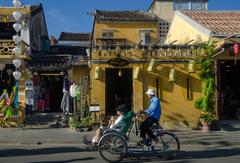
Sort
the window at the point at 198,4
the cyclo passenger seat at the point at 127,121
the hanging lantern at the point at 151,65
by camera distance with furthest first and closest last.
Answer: the window at the point at 198,4, the hanging lantern at the point at 151,65, the cyclo passenger seat at the point at 127,121

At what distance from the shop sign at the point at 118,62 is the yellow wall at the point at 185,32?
3812 mm

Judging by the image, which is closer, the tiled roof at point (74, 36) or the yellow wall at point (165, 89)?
the yellow wall at point (165, 89)

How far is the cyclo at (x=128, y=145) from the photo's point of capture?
10.7 m

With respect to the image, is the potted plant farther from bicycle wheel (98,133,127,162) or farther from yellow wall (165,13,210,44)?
bicycle wheel (98,133,127,162)

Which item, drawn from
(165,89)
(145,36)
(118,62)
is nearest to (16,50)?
(118,62)

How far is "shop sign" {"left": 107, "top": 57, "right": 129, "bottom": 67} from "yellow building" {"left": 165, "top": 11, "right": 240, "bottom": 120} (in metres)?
3.37

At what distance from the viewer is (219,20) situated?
20828 mm

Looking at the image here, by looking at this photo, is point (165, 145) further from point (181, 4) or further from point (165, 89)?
point (181, 4)

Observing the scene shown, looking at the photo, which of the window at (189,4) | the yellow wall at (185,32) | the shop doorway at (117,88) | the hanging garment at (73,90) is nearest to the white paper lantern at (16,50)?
the hanging garment at (73,90)

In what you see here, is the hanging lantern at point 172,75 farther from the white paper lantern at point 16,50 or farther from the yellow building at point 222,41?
the white paper lantern at point 16,50

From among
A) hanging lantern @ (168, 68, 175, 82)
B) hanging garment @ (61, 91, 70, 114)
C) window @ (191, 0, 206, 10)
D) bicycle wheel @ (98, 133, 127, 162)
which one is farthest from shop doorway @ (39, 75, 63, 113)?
window @ (191, 0, 206, 10)

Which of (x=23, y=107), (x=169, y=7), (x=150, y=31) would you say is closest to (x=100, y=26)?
(x=150, y=31)

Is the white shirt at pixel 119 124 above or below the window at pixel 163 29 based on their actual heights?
below

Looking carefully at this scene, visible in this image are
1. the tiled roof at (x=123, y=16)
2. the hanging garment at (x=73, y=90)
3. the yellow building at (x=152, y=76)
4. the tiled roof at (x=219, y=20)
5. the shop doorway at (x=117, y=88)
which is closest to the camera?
the yellow building at (x=152, y=76)
